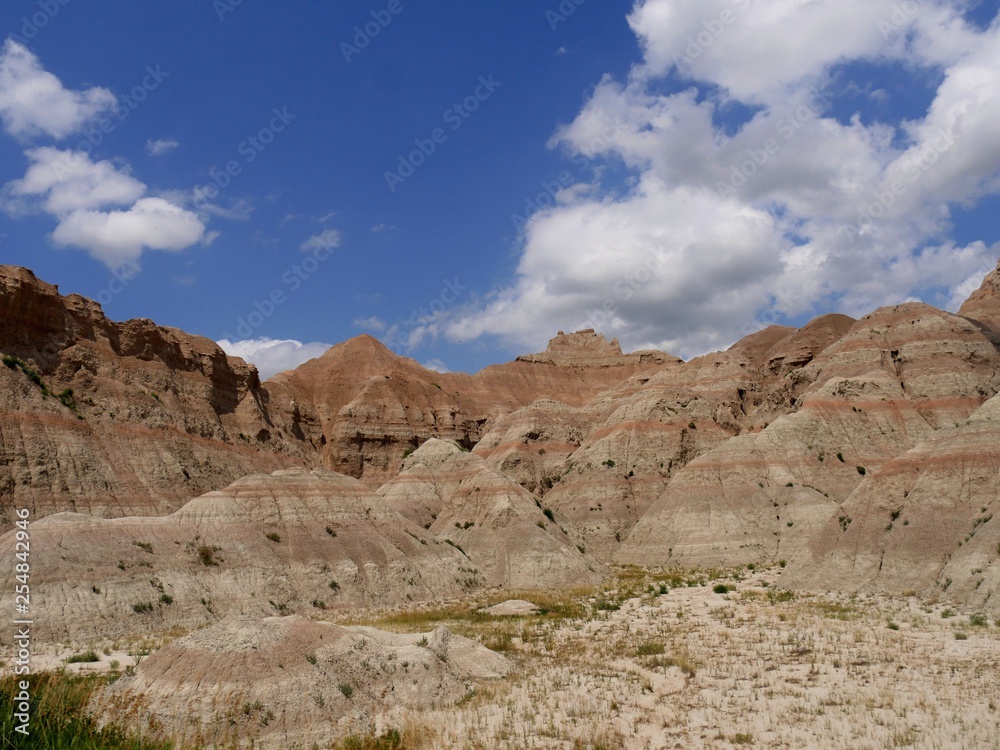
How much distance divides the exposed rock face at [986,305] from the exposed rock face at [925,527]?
65700mm

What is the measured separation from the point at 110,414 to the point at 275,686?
57.8 meters

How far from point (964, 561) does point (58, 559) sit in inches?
1596

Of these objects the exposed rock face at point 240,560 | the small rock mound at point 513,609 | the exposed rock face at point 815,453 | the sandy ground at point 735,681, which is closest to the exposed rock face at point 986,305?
the exposed rock face at point 815,453

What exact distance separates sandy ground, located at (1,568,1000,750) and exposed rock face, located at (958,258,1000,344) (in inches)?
3197

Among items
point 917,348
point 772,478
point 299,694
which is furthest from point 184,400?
point 917,348

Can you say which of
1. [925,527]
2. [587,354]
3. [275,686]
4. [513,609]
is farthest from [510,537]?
[587,354]

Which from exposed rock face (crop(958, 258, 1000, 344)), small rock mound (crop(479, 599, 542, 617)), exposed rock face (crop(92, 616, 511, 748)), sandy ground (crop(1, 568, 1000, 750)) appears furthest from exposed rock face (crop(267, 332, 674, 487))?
exposed rock face (crop(92, 616, 511, 748))

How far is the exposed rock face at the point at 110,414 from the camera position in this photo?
52169 millimetres

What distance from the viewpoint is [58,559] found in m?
30.1

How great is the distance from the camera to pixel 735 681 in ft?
61.2

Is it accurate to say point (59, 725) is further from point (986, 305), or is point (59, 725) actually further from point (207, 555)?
point (986, 305)

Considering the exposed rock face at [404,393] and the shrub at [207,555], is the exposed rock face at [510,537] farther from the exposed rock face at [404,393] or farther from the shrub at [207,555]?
the exposed rock face at [404,393]

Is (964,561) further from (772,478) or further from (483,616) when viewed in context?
(772,478)

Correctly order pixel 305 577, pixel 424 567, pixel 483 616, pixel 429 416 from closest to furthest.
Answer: pixel 483 616, pixel 305 577, pixel 424 567, pixel 429 416
